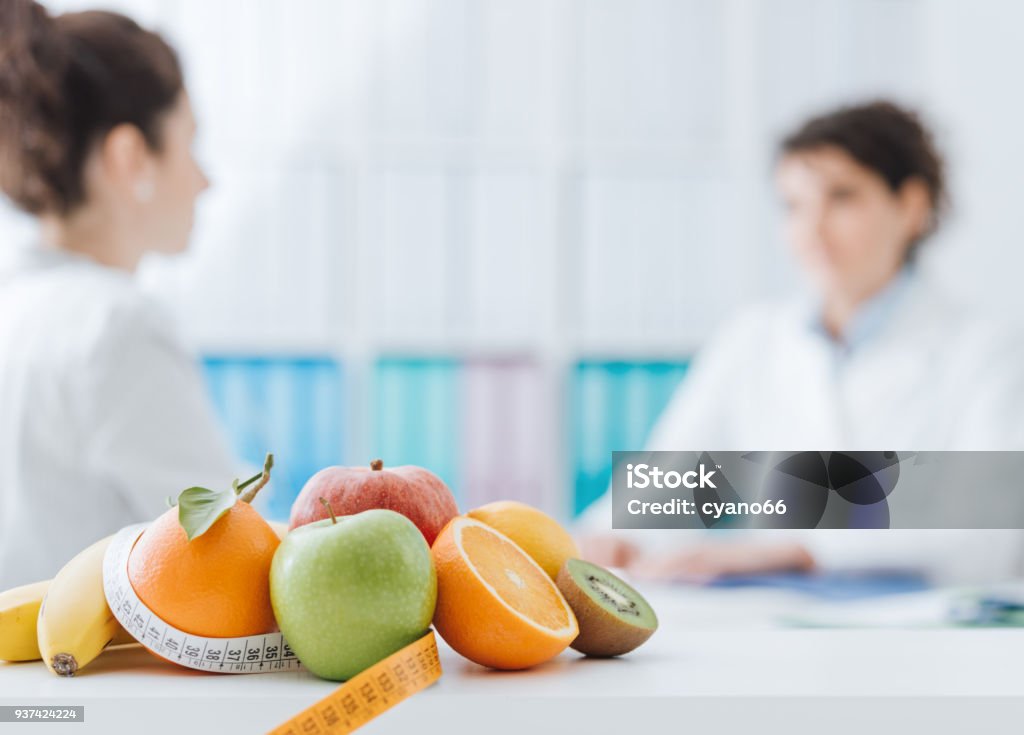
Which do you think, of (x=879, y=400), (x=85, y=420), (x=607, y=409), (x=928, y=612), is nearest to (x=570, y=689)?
(x=928, y=612)

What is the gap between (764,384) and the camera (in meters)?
2.47

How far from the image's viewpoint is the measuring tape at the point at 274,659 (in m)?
0.47

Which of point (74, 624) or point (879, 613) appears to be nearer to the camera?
point (74, 624)

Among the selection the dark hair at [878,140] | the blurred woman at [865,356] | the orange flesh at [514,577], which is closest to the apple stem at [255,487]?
the orange flesh at [514,577]

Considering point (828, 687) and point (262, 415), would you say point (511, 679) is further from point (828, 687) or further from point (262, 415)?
point (262, 415)

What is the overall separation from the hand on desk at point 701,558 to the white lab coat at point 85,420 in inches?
26.8

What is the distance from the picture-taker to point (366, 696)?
0.47 meters

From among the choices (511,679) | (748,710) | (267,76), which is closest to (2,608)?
(511,679)

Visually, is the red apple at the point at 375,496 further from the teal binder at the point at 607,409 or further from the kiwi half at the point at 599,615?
the teal binder at the point at 607,409

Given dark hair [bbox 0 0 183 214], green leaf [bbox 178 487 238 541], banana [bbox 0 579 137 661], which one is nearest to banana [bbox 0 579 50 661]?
banana [bbox 0 579 137 661]

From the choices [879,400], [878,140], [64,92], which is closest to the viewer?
[64,92]

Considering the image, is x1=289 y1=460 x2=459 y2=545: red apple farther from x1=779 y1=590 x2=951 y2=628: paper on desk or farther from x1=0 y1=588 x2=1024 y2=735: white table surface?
x1=779 y1=590 x2=951 y2=628: paper on desk

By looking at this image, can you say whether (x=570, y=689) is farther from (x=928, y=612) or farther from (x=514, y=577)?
(x=928, y=612)

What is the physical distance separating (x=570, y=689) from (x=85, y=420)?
0.97 m
